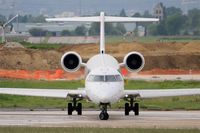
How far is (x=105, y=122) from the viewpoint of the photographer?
126 ft

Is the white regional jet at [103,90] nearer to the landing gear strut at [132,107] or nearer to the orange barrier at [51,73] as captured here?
the landing gear strut at [132,107]

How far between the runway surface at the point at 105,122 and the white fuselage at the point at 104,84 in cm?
104

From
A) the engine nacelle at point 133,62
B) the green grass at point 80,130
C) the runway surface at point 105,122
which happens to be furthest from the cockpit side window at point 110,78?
the green grass at point 80,130

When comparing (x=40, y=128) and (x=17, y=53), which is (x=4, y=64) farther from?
(x=40, y=128)

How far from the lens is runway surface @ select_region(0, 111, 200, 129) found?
121 feet

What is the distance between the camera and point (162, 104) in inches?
1984

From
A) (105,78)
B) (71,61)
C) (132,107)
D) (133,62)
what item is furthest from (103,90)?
(133,62)

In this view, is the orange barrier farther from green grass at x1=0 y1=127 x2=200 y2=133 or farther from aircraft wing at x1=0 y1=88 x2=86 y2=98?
green grass at x1=0 y1=127 x2=200 y2=133

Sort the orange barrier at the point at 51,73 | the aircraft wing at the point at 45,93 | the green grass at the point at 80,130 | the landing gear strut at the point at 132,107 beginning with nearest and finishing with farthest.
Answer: the green grass at the point at 80,130 → the aircraft wing at the point at 45,93 → the landing gear strut at the point at 132,107 → the orange barrier at the point at 51,73

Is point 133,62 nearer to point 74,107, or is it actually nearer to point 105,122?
point 74,107

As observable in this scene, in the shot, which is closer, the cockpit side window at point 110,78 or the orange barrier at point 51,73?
the cockpit side window at point 110,78

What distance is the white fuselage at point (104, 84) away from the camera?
39.5m

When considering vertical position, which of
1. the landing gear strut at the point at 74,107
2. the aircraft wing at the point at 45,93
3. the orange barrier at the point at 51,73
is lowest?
the landing gear strut at the point at 74,107

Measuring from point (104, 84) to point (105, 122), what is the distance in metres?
2.15
